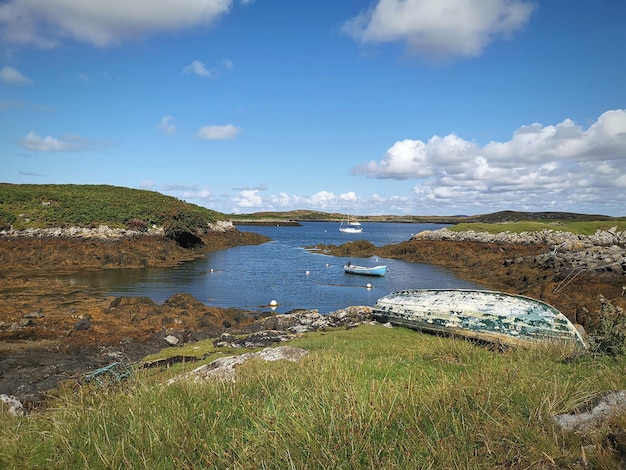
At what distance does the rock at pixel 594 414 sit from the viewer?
4.13m

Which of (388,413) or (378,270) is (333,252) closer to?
(378,270)

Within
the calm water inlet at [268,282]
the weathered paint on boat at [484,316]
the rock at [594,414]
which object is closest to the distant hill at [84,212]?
the calm water inlet at [268,282]

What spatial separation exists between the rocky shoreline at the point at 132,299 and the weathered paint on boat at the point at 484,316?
3.51ft

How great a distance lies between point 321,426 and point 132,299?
69.9 feet

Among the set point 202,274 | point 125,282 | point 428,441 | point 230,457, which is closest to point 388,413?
point 428,441

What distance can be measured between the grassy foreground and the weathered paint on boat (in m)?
5.93

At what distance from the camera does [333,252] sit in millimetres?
67625

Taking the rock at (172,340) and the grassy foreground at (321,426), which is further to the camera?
the rock at (172,340)

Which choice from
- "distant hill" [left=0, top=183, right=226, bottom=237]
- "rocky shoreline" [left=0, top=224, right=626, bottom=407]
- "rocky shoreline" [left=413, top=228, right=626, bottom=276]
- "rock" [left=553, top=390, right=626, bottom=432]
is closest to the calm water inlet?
"rocky shoreline" [left=0, top=224, right=626, bottom=407]

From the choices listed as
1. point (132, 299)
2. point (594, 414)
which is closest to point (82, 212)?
point (132, 299)

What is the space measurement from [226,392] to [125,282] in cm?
3322

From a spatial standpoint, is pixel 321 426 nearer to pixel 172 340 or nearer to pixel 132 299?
pixel 172 340

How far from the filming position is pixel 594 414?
429 centimetres

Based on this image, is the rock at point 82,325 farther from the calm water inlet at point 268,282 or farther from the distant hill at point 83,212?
the distant hill at point 83,212
